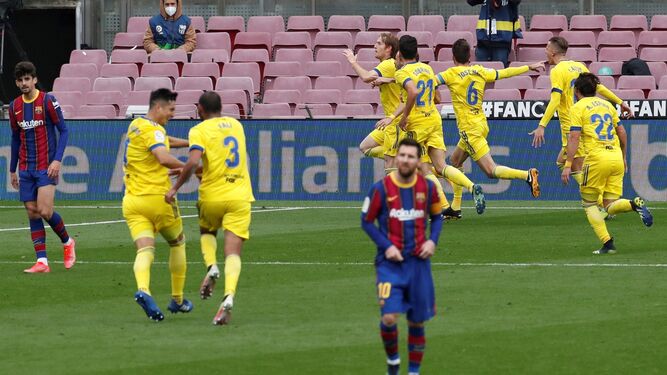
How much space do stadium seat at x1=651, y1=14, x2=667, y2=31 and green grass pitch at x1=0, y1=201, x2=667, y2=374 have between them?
9222 mm

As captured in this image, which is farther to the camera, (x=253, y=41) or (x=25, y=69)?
(x=253, y=41)

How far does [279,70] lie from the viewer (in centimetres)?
2620

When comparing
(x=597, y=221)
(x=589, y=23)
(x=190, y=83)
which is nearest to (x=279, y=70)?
(x=190, y=83)

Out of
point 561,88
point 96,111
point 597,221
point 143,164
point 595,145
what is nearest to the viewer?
point 143,164

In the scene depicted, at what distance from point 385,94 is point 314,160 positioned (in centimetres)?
440

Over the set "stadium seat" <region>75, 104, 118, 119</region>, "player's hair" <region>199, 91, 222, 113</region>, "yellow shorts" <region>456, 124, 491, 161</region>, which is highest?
"player's hair" <region>199, 91, 222, 113</region>

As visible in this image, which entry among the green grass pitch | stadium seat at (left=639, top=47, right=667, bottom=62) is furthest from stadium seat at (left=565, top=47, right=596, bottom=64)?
the green grass pitch

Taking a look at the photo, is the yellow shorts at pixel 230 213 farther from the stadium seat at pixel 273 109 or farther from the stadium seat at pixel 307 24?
the stadium seat at pixel 307 24

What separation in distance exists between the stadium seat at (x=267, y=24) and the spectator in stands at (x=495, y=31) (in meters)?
4.02

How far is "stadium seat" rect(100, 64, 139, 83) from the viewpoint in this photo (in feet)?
86.9

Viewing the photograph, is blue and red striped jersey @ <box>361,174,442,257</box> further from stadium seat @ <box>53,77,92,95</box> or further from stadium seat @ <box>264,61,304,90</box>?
stadium seat @ <box>53,77,92,95</box>

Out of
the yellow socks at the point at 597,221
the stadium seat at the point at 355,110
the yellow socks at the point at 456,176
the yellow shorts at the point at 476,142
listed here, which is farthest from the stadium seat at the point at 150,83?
Result: the yellow socks at the point at 597,221

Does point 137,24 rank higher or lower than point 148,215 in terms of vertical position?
higher

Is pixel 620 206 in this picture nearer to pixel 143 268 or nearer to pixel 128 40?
pixel 143 268
